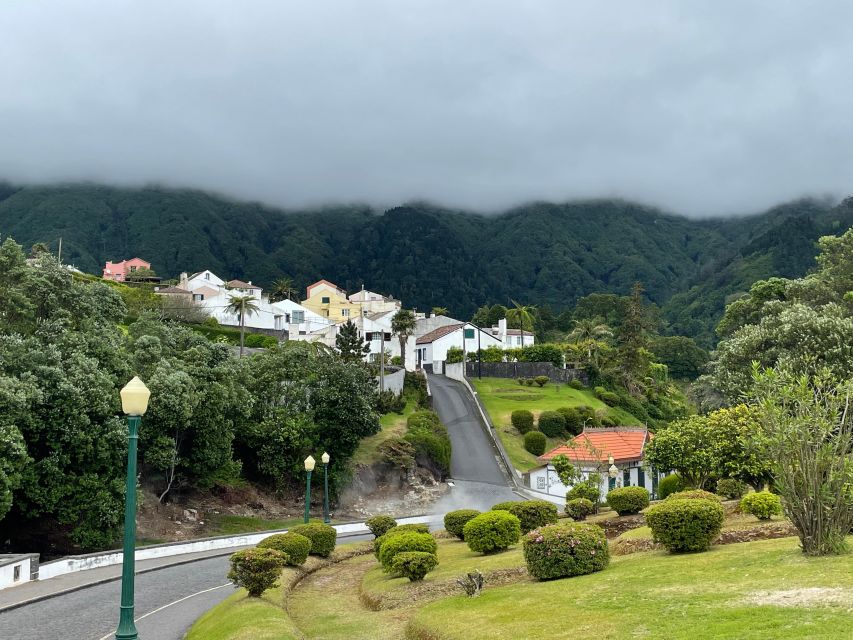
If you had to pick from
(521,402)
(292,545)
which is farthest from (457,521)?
(521,402)

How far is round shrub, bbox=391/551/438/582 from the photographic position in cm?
1972

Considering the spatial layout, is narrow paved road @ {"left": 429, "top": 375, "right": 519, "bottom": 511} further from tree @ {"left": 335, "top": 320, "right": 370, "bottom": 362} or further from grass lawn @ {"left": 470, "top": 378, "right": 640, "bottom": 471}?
tree @ {"left": 335, "top": 320, "right": 370, "bottom": 362}

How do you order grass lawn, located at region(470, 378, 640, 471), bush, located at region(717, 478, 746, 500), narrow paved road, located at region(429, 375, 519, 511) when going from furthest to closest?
grass lawn, located at region(470, 378, 640, 471)
narrow paved road, located at region(429, 375, 519, 511)
bush, located at region(717, 478, 746, 500)

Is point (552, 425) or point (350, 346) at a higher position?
point (350, 346)

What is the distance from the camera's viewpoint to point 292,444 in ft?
141

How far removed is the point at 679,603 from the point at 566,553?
15.3 ft

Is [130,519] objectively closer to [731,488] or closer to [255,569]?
[255,569]

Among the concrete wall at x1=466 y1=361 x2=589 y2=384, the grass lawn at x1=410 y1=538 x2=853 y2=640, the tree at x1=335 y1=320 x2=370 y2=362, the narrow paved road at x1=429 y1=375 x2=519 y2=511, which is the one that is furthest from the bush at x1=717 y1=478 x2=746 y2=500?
the concrete wall at x1=466 y1=361 x2=589 y2=384

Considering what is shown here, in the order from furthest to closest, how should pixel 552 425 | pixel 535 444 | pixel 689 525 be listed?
pixel 552 425
pixel 535 444
pixel 689 525

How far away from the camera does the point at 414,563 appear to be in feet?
64.6

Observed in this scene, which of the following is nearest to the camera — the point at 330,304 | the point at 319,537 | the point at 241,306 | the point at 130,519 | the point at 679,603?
the point at 130,519

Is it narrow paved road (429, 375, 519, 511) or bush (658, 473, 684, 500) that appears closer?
bush (658, 473, 684, 500)

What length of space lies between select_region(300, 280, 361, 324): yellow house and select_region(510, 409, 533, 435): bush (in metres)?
52.2

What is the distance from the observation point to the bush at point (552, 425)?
6488cm
